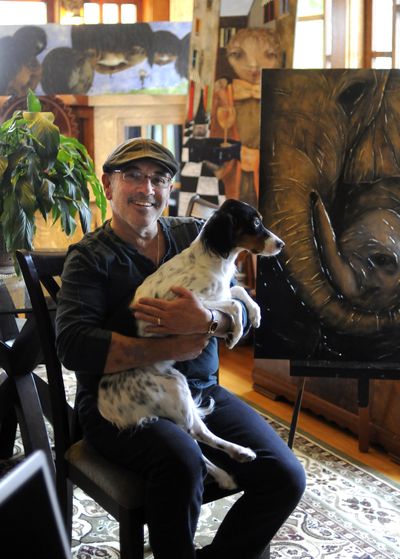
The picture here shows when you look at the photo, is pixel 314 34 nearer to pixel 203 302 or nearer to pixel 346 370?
pixel 346 370

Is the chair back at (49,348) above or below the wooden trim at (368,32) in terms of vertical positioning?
below

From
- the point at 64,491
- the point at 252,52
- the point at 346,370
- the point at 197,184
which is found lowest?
the point at 64,491

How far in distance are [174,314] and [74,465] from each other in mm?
446

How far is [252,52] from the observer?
4000mm

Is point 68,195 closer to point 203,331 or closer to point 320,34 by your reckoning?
point 203,331

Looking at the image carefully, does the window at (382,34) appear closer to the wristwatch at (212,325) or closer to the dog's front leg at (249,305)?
the dog's front leg at (249,305)

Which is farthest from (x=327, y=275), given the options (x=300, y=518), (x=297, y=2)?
(x=297, y=2)

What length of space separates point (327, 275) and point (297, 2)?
5.75 feet

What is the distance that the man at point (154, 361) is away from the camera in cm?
170

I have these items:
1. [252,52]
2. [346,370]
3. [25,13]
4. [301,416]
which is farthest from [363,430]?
[25,13]

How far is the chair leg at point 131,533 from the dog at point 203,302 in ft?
0.63

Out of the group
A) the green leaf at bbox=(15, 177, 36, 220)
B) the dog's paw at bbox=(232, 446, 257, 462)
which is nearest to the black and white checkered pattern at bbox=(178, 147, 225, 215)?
the green leaf at bbox=(15, 177, 36, 220)

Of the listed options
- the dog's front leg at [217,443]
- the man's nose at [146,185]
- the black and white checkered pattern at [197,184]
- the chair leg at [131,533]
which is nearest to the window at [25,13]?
the black and white checkered pattern at [197,184]

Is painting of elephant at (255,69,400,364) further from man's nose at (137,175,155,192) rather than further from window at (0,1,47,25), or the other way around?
window at (0,1,47,25)
